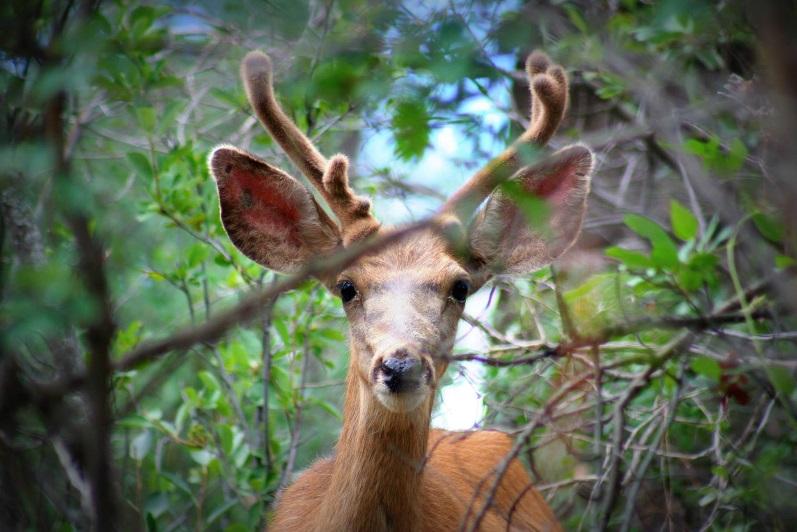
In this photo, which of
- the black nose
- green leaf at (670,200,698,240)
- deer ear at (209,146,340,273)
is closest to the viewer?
green leaf at (670,200,698,240)

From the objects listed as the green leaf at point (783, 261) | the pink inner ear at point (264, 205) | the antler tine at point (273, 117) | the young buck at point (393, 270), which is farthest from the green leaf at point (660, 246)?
the pink inner ear at point (264, 205)

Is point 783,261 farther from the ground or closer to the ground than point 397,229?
closer to the ground

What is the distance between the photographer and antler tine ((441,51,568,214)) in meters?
4.18

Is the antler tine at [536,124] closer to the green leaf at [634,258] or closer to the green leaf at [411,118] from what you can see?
the green leaf at [634,258]

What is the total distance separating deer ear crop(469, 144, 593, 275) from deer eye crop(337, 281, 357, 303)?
762mm

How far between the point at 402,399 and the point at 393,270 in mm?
760

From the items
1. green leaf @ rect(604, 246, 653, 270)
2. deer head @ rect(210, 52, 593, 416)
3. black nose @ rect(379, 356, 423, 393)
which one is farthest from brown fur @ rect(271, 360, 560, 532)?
green leaf @ rect(604, 246, 653, 270)

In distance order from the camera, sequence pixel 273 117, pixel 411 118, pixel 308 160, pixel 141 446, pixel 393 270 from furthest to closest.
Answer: pixel 141 446 → pixel 308 160 → pixel 273 117 → pixel 393 270 → pixel 411 118

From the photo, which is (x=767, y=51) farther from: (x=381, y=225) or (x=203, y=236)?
(x=203, y=236)

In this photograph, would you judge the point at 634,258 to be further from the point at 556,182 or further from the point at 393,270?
the point at 556,182

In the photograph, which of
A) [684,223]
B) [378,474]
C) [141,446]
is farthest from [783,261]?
[141,446]

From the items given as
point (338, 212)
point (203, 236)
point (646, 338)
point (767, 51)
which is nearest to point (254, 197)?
point (338, 212)

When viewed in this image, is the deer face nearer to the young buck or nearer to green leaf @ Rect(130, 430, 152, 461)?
the young buck

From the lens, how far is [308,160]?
4629 mm
